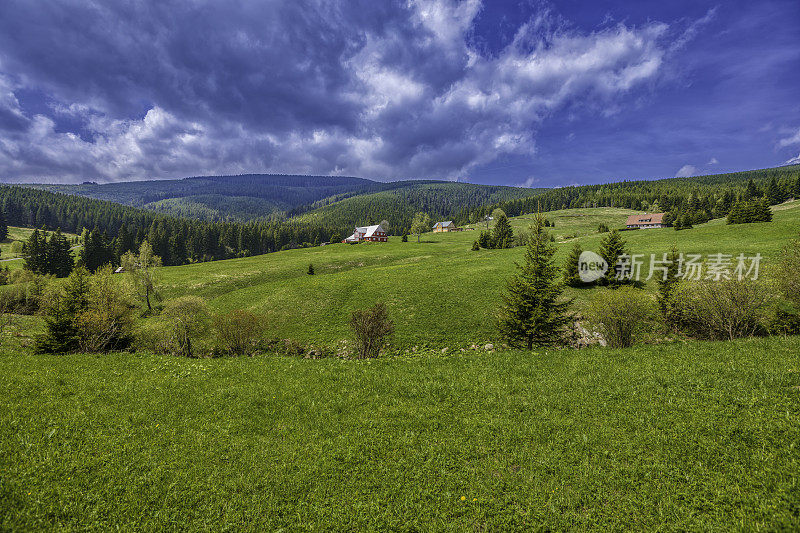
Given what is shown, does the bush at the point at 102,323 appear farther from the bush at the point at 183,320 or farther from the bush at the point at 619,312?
the bush at the point at 619,312

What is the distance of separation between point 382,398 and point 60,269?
392 ft

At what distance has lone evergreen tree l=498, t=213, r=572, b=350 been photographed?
81.0ft

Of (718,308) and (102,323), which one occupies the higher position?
(718,308)

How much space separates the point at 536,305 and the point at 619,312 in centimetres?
616

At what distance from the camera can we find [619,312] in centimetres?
2352

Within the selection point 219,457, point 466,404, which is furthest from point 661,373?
point 219,457

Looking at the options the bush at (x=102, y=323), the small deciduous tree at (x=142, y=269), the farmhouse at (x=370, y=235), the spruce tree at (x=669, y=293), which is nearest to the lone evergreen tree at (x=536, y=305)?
the spruce tree at (x=669, y=293)

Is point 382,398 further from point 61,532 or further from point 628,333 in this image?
point 628,333

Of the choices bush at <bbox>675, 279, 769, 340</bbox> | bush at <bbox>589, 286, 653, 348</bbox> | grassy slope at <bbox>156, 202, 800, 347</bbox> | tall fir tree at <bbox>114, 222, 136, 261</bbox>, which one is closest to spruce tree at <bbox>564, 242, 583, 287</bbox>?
grassy slope at <bbox>156, 202, 800, 347</bbox>

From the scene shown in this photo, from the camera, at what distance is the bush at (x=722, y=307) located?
21953mm

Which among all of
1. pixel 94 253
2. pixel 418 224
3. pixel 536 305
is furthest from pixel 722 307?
pixel 94 253

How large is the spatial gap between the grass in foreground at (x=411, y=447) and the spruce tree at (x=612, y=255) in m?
26.1

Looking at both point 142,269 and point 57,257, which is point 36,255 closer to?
point 57,257

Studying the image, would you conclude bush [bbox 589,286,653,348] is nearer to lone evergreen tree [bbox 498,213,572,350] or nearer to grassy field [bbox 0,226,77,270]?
lone evergreen tree [bbox 498,213,572,350]
